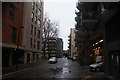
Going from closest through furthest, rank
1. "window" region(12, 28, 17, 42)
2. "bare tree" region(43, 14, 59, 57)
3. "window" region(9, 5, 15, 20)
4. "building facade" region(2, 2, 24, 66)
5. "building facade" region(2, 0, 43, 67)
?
"building facade" region(2, 2, 24, 66), "building facade" region(2, 0, 43, 67), "window" region(9, 5, 15, 20), "window" region(12, 28, 17, 42), "bare tree" region(43, 14, 59, 57)

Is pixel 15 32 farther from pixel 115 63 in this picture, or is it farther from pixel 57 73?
pixel 115 63

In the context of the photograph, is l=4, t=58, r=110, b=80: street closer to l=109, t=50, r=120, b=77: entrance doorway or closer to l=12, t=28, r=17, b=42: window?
l=109, t=50, r=120, b=77: entrance doorway

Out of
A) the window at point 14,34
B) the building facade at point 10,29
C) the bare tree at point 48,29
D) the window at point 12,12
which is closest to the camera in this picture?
the building facade at point 10,29

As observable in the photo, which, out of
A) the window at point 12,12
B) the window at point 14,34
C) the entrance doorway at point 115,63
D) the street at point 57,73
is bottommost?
the street at point 57,73

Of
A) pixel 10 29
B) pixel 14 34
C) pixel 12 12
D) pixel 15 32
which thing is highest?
pixel 12 12

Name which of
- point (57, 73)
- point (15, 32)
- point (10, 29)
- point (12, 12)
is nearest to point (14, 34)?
point (15, 32)

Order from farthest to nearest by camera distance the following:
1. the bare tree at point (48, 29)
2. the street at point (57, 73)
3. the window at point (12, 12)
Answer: the bare tree at point (48, 29)
the window at point (12, 12)
the street at point (57, 73)

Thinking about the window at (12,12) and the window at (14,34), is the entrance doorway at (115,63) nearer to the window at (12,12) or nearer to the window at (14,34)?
the window at (12,12)

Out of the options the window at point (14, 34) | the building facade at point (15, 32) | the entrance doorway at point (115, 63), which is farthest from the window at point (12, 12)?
the entrance doorway at point (115, 63)

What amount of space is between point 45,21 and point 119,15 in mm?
46688

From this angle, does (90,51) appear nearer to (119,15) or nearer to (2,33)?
(2,33)

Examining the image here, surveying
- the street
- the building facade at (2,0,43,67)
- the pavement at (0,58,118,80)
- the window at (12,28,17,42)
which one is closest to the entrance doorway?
the pavement at (0,58,118,80)

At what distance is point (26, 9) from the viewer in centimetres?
3922

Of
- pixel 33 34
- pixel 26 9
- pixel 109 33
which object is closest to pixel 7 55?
pixel 26 9
